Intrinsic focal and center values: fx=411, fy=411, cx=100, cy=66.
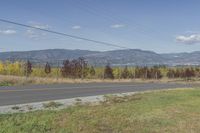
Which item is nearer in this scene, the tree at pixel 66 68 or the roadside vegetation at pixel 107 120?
the roadside vegetation at pixel 107 120

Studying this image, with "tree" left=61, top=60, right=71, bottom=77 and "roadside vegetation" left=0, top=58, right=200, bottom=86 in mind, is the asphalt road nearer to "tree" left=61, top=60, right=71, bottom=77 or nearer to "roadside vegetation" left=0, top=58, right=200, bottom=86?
"roadside vegetation" left=0, top=58, right=200, bottom=86

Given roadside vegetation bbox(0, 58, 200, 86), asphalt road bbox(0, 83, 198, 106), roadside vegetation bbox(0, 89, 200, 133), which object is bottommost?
roadside vegetation bbox(0, 89, 200, 133)

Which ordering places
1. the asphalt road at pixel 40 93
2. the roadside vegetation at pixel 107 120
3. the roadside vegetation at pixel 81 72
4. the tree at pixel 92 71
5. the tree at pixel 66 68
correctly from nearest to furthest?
the roadside vegetation at pixel 107 120 < the asphalt road at pixel 40 93 < the roadside vegetation at pixel 81 72 < the tree at pixel 66 68 < the tree at pixel 92 71

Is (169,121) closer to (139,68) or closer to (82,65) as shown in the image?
(82,65)

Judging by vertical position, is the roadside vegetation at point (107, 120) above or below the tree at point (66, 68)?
below

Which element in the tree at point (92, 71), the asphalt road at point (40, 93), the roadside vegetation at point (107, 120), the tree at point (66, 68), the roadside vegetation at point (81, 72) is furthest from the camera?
the tree at point (92, 71)

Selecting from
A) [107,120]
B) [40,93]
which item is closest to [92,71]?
[40,93]

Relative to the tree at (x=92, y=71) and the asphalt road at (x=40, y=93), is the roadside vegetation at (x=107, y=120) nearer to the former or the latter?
the asphalt road at (x=40, y=93)

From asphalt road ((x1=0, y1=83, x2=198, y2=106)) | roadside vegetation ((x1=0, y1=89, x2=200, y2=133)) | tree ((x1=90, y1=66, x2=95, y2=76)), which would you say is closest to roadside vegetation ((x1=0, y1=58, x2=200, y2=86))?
tree ((x1=90, y1=66, x2=95, y2=76))

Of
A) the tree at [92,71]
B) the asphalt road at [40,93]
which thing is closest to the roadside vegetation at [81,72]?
the tree at [92,71]

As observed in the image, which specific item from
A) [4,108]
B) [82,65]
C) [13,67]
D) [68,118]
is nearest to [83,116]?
[68,118]

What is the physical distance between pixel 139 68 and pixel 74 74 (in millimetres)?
21845

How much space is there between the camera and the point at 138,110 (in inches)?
584

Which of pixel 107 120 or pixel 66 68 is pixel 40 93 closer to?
pixel 107 120
